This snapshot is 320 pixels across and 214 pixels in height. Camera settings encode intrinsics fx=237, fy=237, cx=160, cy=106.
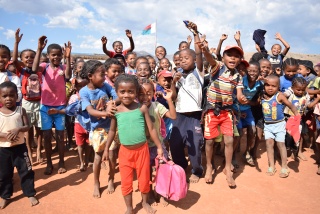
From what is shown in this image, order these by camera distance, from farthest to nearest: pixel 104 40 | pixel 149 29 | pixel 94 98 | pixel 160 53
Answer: pixel 149 29
pixel 160 53
pixel 104 40
pixel 94 98

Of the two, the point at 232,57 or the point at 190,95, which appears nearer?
the point at 232,57

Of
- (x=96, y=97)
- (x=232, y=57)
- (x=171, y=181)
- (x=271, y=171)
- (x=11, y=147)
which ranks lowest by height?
(x=271, y=171)

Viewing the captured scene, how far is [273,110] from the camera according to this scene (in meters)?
4.21

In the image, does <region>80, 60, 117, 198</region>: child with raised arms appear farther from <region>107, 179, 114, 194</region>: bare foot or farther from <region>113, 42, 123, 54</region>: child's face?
<region>113, 42, 123, 54</region>: child's face

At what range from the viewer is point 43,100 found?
4129mm

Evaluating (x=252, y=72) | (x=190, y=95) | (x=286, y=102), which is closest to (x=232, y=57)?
(x=190, y=95)

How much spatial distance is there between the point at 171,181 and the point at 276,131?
92.6 inches

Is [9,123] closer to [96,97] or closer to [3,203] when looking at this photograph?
[3,203]

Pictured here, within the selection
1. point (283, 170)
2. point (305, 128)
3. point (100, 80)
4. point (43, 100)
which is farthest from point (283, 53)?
point (43, 100)

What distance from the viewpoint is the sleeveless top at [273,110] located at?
4191mm

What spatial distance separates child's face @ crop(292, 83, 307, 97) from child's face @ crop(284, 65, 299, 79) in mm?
371

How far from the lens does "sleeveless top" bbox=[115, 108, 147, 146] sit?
280 cm

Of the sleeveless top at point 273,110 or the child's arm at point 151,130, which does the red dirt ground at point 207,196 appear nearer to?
the child's arm at point 151,130

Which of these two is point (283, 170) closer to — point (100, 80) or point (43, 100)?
point (100, 80)
